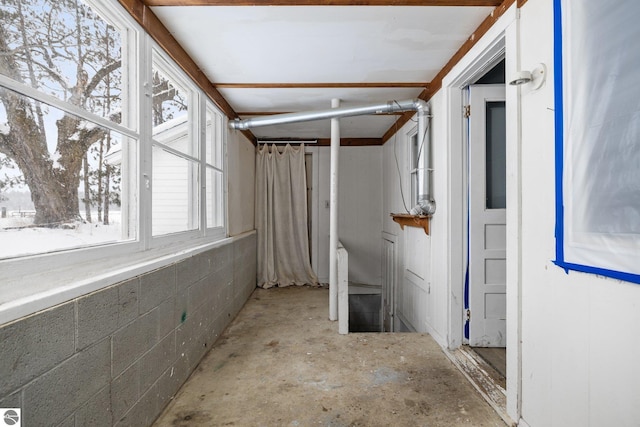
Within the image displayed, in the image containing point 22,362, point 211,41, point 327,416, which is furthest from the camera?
point 211,41

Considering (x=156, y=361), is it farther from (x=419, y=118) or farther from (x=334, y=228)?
(x=419, y=118)

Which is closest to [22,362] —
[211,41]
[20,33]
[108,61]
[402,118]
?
[20,33]

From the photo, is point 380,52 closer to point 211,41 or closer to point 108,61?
point 211,41

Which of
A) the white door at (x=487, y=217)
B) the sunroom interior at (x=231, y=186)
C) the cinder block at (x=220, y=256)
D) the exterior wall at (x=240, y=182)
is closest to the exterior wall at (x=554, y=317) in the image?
the sunroom interior at (x=231, y=186)

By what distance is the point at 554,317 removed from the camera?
1.37 m

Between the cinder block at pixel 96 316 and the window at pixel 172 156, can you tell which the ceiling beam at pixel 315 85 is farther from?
the cinder block at pixel 96 316

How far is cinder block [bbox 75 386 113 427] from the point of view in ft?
3.85

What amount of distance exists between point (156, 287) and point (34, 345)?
0.72 meters

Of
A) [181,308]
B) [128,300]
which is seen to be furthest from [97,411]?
[181,308]

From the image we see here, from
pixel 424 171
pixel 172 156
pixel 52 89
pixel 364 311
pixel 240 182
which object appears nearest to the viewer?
pixel 52 89

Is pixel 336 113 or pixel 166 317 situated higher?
pixel 336 113

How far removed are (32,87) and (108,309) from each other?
90cm

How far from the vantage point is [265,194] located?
15.6ft

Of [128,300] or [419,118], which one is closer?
[128,300]
